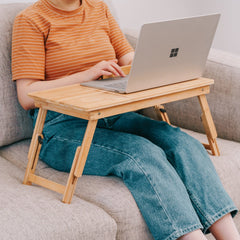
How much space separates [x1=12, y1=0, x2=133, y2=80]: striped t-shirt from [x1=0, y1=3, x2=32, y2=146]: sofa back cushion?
0.11 m

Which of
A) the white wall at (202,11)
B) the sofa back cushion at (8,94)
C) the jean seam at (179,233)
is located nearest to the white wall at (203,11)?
the white wall at (202,11)

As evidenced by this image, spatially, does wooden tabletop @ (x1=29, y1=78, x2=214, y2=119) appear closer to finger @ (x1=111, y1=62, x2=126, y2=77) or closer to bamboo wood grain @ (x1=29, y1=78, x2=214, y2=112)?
bamboo wood grain @ (x1=29, y1=78, x2=214, y2=112)

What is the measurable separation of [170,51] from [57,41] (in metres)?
0.42

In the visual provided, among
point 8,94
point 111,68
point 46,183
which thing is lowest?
point 46,183

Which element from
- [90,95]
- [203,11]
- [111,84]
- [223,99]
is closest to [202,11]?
[203,11]

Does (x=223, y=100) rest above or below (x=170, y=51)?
below

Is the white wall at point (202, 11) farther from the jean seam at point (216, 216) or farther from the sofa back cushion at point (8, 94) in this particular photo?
the jean seam at point (216, 216)

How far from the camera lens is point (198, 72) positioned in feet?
4.88

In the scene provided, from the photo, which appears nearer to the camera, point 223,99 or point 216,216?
point 216,216

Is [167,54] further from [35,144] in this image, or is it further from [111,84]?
[35,144]

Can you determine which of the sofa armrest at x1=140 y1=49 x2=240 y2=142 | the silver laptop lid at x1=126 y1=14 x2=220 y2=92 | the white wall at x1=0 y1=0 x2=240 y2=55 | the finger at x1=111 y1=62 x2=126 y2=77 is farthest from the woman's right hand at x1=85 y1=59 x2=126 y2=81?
the white wall at x1=0 y1=0 x2=240 y2=55

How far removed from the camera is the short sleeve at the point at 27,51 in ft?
4.71

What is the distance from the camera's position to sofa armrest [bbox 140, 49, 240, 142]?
1705 millimetres

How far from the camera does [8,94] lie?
1.57m
